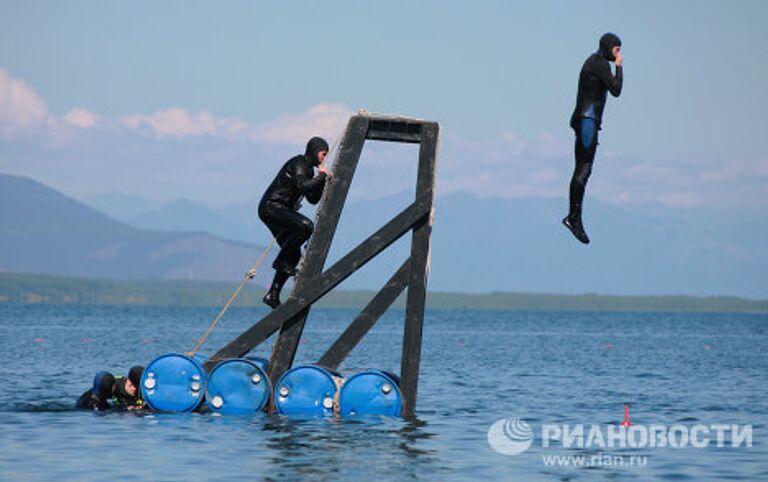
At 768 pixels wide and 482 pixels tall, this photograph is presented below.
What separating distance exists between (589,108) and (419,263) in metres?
4.73

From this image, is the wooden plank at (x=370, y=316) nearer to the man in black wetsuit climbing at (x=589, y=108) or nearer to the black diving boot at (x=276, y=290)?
the black diving boot at (x=276, y=290)

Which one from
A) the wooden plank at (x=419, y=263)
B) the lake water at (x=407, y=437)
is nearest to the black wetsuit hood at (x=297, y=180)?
the wooden plank at (x=419, y=263)

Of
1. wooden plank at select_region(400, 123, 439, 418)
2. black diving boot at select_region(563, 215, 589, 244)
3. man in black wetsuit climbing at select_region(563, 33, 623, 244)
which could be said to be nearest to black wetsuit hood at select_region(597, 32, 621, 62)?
man in black wetsuit climbing at select_region(563, 33, 623, 244)

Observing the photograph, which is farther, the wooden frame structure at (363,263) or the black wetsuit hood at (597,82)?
the wooden frame structure at (363,263)

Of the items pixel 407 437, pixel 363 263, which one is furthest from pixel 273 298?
pixel 407 437

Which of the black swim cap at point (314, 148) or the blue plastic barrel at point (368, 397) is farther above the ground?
the black swim cap at point (314, 148)

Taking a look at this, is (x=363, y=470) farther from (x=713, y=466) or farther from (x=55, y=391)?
(x=55, y=391)

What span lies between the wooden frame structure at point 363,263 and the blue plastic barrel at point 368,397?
0.76 ft

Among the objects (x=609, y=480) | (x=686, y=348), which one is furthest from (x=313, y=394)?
(x=686, y=348)

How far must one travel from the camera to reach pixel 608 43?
18375 millimetres

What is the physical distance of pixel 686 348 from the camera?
244 feet

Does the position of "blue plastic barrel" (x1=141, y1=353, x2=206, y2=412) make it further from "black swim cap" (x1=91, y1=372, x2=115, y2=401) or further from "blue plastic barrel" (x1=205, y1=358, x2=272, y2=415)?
"black swim cap" (x1=91, y1=372, x2=115, y2=401)

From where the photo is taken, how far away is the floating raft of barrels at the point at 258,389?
22625 millimetres

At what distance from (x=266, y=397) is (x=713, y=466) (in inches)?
275
